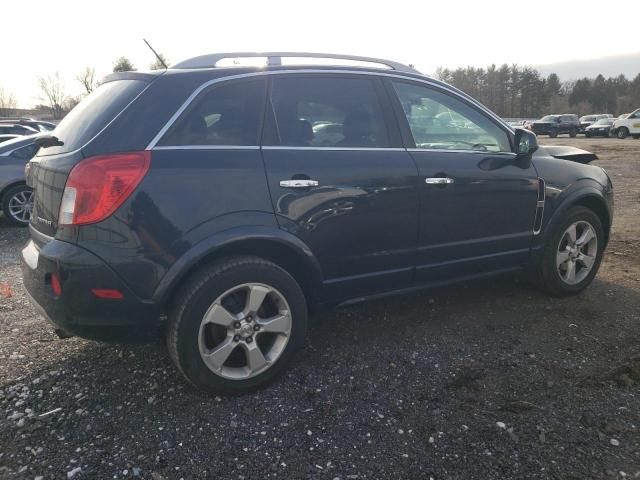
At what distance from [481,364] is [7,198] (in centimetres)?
764

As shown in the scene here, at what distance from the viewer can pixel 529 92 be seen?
79375mm

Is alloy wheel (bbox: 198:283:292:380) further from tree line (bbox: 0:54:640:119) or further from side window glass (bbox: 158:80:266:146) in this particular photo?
tree line (bbox: 0:54:640:119)

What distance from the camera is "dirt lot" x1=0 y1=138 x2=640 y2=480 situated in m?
2.32

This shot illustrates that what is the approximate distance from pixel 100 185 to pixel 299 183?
1046 mm

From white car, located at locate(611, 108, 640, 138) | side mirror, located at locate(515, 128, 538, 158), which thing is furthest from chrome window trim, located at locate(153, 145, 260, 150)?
white car, located at locate(611, 108, 640, 138)

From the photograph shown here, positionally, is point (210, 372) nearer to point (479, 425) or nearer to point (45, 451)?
point (45, 451)

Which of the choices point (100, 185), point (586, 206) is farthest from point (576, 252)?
point (100, 185)

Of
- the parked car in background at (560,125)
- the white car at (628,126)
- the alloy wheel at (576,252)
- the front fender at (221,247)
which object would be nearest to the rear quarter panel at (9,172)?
the front fender at (221,247)

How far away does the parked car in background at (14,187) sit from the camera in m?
7.79

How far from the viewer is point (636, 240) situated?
607 centimetres

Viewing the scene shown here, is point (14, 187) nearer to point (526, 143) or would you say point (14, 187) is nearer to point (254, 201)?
point (254, 201)

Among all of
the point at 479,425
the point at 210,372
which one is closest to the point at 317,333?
the point at 210,372

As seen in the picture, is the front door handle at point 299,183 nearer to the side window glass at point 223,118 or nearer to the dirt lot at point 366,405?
the side window glass at point 223,118

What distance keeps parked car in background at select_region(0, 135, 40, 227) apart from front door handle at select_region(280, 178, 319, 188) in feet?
21.3
